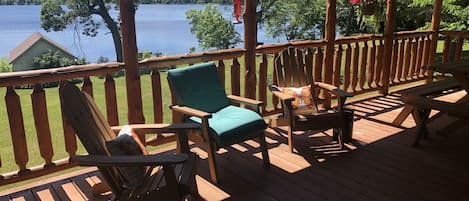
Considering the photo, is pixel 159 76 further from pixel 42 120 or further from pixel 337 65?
pixel 337 65

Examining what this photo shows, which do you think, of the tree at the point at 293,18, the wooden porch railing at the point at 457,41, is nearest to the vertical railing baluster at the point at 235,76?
the wooden porch railing at the point at 457,41

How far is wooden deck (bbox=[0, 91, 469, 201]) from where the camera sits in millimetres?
2871

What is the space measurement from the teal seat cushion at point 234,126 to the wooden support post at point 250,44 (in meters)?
0.92

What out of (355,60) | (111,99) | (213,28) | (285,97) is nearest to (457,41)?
(355,60)

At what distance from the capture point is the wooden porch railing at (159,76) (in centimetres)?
292

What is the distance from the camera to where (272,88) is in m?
3.90

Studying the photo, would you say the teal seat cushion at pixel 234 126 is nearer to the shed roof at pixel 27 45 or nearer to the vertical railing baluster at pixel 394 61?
the shed roof at pixel 27 45

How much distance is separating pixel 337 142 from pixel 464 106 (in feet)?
3.86

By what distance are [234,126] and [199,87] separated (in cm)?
61

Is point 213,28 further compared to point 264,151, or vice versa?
point 213,28

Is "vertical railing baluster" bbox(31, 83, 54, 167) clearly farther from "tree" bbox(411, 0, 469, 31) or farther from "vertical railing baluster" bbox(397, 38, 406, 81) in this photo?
"tree" bbox(411, 0, 469, 31)

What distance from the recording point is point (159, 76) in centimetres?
355

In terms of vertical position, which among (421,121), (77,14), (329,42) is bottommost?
(421,121)

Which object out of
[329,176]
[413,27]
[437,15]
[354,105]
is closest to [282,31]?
[413,27]
